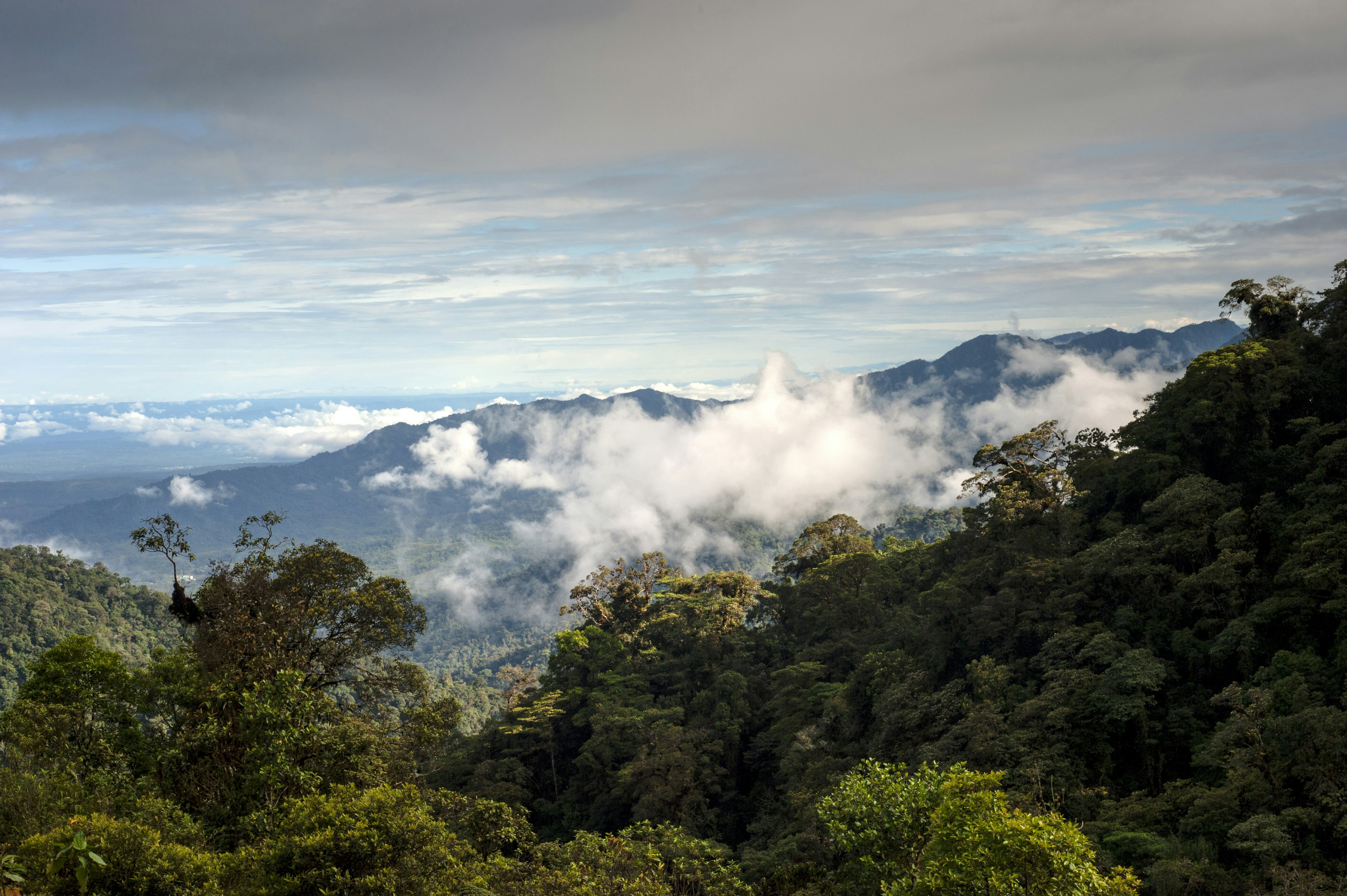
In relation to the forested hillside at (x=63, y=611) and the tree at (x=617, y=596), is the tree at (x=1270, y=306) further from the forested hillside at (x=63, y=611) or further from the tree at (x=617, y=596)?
the forested hillside at (x=63, y=611)

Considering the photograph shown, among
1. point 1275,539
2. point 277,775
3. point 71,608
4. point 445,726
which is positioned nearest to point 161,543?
point 277,775

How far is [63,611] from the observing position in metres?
126

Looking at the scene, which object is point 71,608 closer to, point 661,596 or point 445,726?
point 661,596

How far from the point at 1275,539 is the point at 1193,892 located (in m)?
15.5

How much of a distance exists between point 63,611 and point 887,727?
149 meters

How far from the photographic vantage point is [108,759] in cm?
1905

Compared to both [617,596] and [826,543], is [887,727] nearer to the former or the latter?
[826,543]

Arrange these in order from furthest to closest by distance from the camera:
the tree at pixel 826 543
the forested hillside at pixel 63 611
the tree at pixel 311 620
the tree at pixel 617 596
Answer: the forested hillside at pixel 63 611 → the tree at pixel 826 543 → the tree at pixel 617 596 → the tree at pixel 311 620

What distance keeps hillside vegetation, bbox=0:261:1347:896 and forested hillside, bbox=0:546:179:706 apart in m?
104

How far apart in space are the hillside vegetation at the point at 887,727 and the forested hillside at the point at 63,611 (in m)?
104

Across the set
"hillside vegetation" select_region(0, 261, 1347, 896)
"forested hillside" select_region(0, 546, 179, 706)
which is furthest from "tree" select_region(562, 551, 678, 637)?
"forested hillside" select_region(0, 546, 179, 706)

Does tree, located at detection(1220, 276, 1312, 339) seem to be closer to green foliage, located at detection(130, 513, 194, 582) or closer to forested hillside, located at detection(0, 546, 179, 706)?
green foliage, located at detection(130, 513, 194, 582)

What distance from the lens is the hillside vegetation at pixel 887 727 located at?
1439cm

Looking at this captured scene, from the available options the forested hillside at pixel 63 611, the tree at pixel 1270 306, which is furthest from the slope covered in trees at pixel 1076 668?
the forested hillside at pixel 63 611
